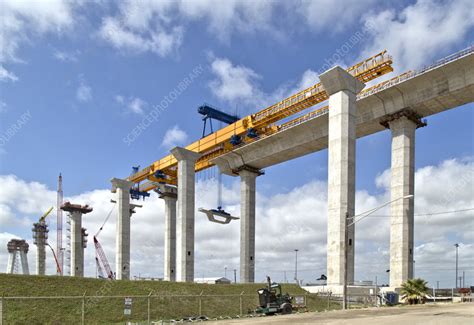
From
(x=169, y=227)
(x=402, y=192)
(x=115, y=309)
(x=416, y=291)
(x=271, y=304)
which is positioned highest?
(x=402, y=192)

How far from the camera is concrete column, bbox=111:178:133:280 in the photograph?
224ft

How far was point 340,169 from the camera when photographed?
37.5 m

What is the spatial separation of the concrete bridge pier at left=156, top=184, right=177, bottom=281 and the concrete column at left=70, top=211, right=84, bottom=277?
29.9m

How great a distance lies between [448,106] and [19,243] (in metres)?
133

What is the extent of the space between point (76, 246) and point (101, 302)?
2766 inches

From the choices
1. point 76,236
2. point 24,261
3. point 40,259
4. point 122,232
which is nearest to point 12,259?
point 24,261

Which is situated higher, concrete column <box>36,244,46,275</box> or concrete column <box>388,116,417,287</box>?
concrete column <box>388,116,417,287</box>

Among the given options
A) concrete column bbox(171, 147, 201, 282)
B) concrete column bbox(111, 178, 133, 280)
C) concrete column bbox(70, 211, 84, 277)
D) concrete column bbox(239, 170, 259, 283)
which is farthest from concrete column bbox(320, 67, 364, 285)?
concrete column bbox(70, 211, 84, 277)

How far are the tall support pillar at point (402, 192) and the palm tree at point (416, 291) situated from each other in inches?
144

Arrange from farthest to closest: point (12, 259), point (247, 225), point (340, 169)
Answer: point (12, 259) → point (247, 225) → point (340, 169)

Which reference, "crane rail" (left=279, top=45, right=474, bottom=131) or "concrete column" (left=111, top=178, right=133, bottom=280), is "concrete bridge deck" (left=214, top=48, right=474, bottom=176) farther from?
"concrete column" (left=111, top=178, right=133, bottom=280)

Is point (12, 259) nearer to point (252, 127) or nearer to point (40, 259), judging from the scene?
point (40, 259)

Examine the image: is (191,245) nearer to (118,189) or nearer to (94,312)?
(118,189)

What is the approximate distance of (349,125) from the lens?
38094 millimetres
